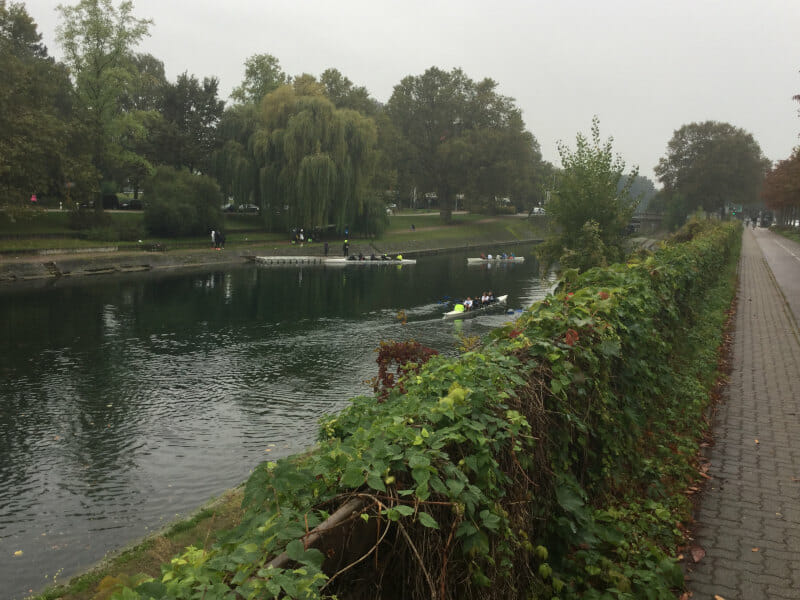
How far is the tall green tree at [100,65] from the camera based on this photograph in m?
50.9

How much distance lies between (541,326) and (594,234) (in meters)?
18.9

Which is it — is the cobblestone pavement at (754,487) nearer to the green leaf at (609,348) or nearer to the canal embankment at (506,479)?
the canal embankment at (506,479)

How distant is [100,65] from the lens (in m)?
52.1

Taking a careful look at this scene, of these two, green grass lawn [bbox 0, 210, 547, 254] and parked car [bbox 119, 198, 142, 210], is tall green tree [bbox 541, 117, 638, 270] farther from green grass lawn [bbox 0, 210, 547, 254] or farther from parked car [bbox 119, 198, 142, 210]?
parked car [bbox 119, 198, 142, 210]

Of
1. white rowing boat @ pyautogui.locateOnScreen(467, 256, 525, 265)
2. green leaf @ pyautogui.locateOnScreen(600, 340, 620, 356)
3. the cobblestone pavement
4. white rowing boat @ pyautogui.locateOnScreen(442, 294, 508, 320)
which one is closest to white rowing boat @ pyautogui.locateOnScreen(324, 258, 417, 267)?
white rowing boat @ pyautogui.locateOnScreen(467, 256, 525, 265)

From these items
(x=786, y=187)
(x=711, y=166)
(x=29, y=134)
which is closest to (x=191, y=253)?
(x=29, y=134)

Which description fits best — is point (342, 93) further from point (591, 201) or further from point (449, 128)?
point (591, 201)

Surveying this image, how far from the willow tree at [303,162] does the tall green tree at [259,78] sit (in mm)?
13844

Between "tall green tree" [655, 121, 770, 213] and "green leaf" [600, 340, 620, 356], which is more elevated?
"tall green tree" [655, 121, 770, 213]

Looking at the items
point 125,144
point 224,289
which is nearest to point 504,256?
point 224,289

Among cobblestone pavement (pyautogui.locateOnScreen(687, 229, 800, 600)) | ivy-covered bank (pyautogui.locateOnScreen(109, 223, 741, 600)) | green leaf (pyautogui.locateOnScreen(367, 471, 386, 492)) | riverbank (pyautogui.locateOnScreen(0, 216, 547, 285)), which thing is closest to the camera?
ivy-covered bank (pyautogui.locateOnScreen(109, 223, 741, 600))

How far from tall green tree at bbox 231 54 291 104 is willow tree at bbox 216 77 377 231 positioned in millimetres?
13844

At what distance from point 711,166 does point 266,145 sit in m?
67.4

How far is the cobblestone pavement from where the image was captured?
5281mm
